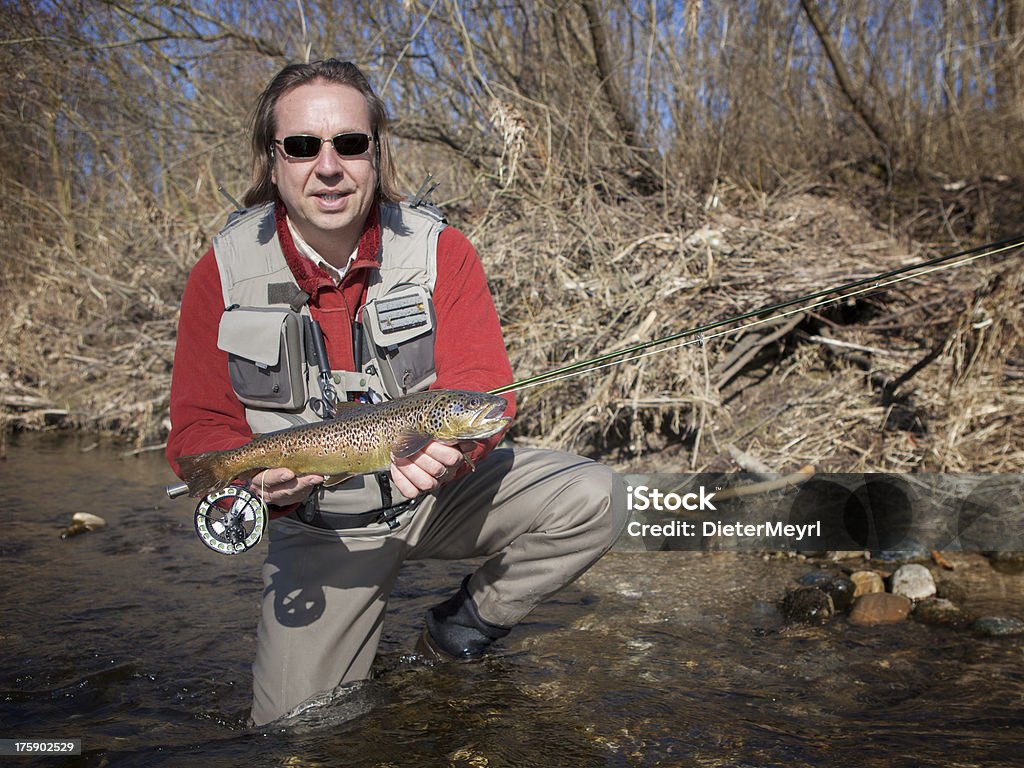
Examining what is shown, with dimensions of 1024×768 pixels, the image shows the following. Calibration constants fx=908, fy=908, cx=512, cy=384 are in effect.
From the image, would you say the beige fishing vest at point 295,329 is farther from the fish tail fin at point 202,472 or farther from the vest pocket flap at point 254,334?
the fish tail fin at point 202,472

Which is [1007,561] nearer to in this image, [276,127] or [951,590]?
[951,590]

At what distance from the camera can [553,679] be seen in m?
3.52

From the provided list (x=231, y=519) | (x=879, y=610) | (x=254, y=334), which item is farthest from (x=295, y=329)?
(x=879, y=610)

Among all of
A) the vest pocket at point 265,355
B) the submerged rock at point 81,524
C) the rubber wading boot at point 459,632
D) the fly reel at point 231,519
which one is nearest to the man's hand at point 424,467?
the fly reel at point 231,519

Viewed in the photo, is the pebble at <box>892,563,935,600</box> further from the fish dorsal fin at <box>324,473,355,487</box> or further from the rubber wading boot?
the fish dorsal fin at <box>324,473,355,487</box>

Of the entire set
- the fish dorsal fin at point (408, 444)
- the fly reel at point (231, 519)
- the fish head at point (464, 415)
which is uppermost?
the fish head at point (464, 415)

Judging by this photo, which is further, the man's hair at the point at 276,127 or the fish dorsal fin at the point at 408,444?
the man's hair at the point at 276,127

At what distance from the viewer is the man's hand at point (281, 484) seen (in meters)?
2.83

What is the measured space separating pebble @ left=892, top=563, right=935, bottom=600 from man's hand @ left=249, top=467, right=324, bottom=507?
9.59 ft

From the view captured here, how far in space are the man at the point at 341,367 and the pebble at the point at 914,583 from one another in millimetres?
1714

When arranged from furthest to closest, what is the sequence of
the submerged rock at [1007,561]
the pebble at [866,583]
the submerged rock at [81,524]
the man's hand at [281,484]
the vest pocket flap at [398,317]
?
the submerged rock at [81,524], the submerged rock at [1007,561], the pebble at [866,583], the vest pocket flap at [398,317], the man's hand at [281,484]

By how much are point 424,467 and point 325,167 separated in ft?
3.78

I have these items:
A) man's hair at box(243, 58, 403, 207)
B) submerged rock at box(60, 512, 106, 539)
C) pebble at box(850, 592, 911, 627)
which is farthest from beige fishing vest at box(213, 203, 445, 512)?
submerged rock at box(60, 512, 106, 539)

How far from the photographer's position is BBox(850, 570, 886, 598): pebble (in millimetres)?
4367
